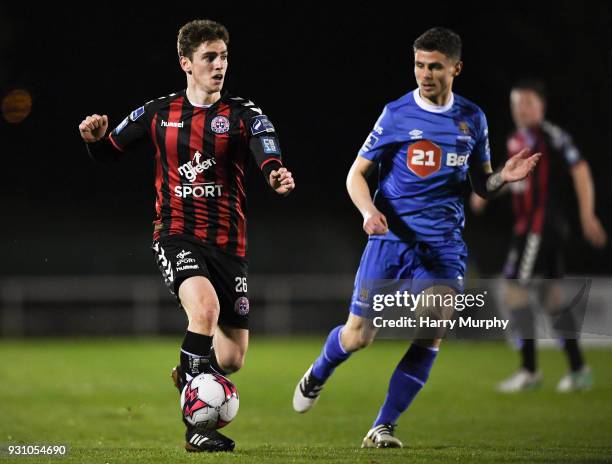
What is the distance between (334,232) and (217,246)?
15088 mm

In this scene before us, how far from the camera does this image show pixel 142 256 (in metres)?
22.3

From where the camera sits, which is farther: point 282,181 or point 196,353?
point 196,353

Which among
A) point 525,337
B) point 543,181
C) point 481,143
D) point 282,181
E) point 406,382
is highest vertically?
point 481,143

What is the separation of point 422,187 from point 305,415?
2.97 metres

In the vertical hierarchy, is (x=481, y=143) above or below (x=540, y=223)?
above

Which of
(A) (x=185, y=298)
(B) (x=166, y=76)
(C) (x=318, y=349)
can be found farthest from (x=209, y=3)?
(C) (x=318, y=349)

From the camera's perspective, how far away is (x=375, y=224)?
19.4 feet

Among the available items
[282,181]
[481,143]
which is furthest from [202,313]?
[481,143]

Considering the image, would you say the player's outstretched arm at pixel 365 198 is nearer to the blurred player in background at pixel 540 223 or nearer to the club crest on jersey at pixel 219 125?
the club crest on jersey at pixel 219 125

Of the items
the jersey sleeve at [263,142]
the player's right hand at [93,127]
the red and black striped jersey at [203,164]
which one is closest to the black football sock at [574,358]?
the red and black striped jersey at [203,164]

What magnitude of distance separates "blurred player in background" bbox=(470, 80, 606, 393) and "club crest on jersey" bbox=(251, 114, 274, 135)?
449 cm

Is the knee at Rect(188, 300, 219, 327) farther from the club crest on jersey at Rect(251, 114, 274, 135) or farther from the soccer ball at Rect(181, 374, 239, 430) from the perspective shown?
the club crest on jersey at Rect(251, 114, 274, 135)

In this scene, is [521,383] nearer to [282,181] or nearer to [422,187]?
[422,187]

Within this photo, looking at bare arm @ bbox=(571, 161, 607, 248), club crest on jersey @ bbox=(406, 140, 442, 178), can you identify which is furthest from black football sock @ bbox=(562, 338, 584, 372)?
club crest on jersey @ bbox=(406, 140, 442, 178)
